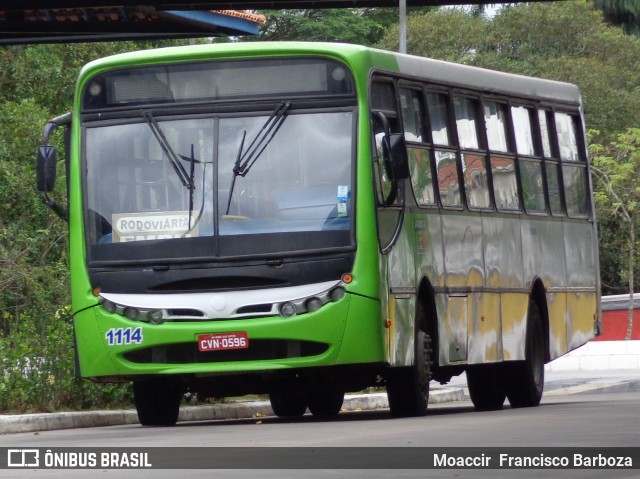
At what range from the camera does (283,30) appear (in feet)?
199

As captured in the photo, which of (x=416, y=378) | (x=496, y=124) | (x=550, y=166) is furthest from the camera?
(x=550, y=166)

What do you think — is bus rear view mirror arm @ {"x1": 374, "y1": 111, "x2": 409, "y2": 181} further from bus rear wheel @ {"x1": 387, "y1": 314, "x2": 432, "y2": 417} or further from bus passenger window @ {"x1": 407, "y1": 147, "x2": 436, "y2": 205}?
bus rear wheel @ {"x1": 387, "y1": 314, "x2": 432, "y2": 417}

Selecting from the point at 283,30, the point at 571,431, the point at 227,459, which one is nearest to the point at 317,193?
the point at 571,431

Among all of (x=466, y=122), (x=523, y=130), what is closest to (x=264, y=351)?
(x=466, y=122)

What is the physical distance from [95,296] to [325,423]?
2.23m

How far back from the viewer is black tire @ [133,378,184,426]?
15.3 metres

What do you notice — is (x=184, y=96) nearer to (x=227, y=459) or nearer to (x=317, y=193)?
(x=317, y=193)

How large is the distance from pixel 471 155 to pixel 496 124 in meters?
1.00

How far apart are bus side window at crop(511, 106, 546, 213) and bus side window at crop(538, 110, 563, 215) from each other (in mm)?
242

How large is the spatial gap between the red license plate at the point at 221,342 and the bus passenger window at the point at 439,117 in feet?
10.2

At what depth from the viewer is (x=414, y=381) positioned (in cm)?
1518

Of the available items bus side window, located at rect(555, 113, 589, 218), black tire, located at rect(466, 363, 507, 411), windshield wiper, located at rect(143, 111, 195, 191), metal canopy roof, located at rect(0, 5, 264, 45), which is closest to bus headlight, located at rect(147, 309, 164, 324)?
windshield wiper, located at rect(143, 111, 195, 191)

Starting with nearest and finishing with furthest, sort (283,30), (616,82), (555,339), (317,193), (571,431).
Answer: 1. (571,431)
2. (317,193)
3. (555,339)
4. (616,82)
5. (283,30)

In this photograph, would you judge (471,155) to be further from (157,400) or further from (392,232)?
(157,400)
